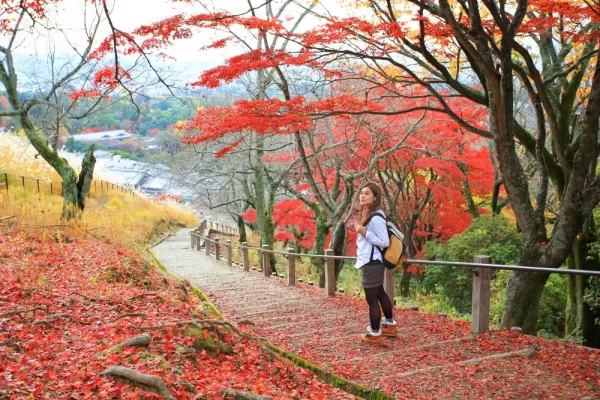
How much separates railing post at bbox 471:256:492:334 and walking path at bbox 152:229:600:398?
0.16 meters

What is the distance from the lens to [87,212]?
14.0 m

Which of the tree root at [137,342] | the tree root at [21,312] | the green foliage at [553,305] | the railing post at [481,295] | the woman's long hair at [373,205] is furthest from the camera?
the green foliage at [553,305]

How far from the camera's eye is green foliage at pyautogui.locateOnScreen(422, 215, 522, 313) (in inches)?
533

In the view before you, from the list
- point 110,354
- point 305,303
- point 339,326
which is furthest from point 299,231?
point 110,354

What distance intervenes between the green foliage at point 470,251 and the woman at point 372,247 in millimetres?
8737

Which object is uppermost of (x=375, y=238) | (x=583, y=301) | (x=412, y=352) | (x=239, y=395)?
(x=375, y=238)

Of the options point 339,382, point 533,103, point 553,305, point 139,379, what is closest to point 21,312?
point 139,379

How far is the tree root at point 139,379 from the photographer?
3.04m

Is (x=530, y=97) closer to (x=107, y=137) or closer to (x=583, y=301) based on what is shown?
(x=583, y=301)

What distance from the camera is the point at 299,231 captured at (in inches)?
969

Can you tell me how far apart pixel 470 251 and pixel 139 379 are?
41.3ft

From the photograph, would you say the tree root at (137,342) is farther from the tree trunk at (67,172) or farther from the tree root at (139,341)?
the tree trunk at (67,172)

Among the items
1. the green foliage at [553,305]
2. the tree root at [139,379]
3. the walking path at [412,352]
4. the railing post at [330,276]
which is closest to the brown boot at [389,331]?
the walking path at [412,352]

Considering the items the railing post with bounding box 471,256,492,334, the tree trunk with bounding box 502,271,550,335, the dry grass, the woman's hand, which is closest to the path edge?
the woman's hand
